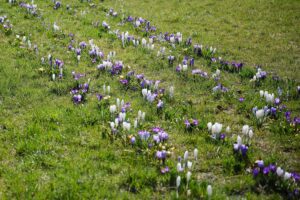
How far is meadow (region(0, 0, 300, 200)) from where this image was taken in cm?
631

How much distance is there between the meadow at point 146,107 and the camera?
6.31m

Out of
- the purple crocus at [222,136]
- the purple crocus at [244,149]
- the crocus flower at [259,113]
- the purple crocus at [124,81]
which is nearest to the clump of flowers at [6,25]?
the purple crocus at [124,81]

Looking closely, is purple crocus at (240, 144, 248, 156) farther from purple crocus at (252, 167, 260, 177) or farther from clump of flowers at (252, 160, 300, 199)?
purple crocus at (252, 167, 260, 177)

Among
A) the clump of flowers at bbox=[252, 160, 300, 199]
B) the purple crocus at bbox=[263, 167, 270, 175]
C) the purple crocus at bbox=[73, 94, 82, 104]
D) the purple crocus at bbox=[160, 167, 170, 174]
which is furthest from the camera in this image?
the purple crocus at bbox=[73, 94, 82, 104]

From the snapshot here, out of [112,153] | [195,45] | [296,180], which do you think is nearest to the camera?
[296,180]

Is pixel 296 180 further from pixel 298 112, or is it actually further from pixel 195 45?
pixel 195 45

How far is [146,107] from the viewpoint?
885cm

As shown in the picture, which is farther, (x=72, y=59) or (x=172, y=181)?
(x=72, y=59)

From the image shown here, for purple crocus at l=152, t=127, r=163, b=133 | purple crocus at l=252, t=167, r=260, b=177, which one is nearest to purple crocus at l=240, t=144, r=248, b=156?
purple crocus at l=252, t=167, r=260, b=177

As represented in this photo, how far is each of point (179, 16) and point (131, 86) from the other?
7773 mm

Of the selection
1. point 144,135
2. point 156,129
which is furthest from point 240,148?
point 144,135

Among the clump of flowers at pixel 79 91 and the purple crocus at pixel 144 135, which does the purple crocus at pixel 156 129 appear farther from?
the clump of flowers at pixel 79 91

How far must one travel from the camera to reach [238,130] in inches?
320

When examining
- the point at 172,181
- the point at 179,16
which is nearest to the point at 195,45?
the point at 179,16
